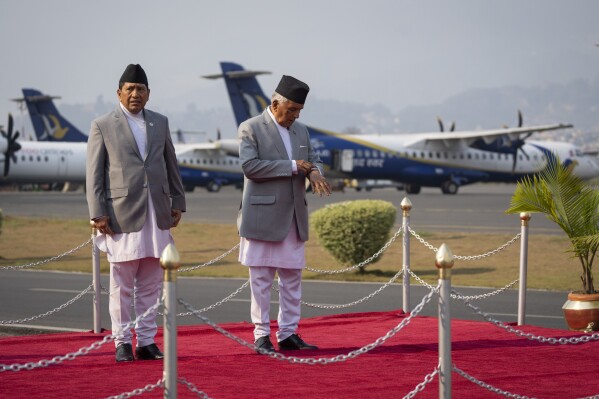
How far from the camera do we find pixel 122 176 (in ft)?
23.1

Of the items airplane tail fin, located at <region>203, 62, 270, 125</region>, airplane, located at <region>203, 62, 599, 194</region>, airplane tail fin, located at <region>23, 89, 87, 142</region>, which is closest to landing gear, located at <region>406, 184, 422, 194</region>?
airplane, located at <region>203, 62, 599, 194</region>

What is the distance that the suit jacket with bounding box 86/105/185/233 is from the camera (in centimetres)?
701

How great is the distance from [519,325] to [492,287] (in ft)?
16.0

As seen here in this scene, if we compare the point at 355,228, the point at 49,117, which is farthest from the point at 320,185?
the point at 49,117

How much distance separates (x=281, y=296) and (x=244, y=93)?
4413cm

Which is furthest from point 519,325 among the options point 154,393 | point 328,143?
point 328,143

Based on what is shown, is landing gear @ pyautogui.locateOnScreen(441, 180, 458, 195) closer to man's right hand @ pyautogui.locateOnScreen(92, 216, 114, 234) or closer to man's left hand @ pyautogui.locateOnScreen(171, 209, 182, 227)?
man's left hand @ pyautogui.locateOnScreen(171, 209, 182, 227)

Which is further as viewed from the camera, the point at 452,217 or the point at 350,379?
the point at 452,217

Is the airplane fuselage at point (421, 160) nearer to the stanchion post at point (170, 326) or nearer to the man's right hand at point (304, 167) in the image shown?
the man's right hand at point (304, 167)

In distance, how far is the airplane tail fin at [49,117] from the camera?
63.1 meters

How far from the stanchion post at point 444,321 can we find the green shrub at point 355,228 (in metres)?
10.8

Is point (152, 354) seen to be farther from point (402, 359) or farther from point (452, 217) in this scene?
point (452, 217)

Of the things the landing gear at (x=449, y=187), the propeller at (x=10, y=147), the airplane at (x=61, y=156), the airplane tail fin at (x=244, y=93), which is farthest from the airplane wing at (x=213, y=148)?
the landing gear at (x=449, y=187)

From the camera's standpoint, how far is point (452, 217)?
97.2 feet
